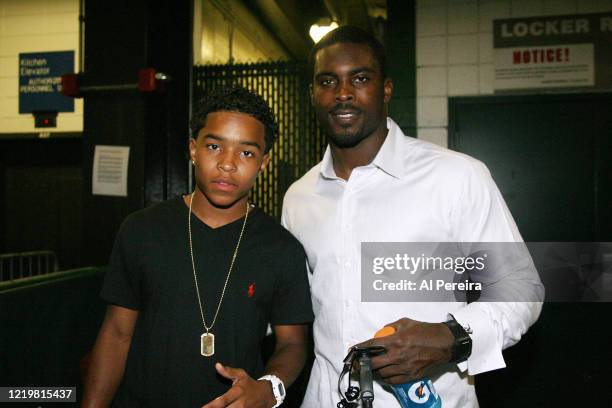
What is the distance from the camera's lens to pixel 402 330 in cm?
124

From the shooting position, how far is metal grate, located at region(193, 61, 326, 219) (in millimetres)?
3584

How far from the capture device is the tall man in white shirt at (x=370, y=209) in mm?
1593

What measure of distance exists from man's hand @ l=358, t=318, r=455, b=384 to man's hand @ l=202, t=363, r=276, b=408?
356 mm

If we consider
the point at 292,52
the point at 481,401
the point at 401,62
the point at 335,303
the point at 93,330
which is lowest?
the point at 481,401

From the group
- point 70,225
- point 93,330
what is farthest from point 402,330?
point 70,225

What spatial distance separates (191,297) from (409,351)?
72 cm

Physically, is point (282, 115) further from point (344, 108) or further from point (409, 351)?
point (409, 351)

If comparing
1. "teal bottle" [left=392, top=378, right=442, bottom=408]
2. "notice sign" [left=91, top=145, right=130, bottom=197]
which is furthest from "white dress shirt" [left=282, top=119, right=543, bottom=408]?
"notice sign" [left=91, top=145, right=130, bottom=197]

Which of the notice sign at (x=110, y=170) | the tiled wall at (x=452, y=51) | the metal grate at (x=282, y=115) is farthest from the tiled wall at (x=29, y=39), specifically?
the tiled wall at (x=452, y=51)

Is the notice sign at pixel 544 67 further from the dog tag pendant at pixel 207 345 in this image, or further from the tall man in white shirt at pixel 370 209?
the dog tag pendant at pixel 207 345

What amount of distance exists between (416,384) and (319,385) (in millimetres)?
496

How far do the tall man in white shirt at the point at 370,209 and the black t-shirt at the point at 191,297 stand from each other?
0.13 m

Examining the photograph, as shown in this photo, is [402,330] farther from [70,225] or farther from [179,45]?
[70,225]

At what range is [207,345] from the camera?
59.1 inches
